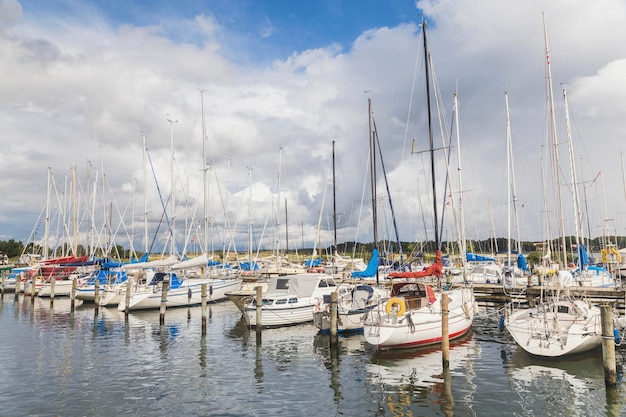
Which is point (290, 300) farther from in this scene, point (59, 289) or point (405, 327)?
point (59, 289)

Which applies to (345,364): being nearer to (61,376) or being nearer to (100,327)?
(61,376)

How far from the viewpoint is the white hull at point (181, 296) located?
116 ft

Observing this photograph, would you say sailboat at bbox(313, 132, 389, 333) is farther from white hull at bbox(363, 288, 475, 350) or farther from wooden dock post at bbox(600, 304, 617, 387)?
wooden dock post at bbox(600, 304, 617, 387)

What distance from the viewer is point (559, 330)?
61.8 ft

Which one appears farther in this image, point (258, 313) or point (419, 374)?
point (258, 313)

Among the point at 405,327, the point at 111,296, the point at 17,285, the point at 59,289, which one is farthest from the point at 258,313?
the point at 17,285

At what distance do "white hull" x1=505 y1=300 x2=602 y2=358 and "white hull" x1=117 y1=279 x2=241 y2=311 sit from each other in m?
26.4

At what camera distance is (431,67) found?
2978cm

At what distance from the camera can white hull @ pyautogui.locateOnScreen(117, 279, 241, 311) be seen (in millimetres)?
35500

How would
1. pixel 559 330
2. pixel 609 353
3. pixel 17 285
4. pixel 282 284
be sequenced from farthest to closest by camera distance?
pixel 17 285
pixel 282 284
pixel 559 330
pixel 609 353

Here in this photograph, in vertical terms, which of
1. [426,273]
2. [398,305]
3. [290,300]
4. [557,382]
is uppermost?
[426,273]

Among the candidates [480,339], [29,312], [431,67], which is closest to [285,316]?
[480,339]

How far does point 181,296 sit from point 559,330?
29.0m

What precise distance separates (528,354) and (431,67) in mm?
19100
